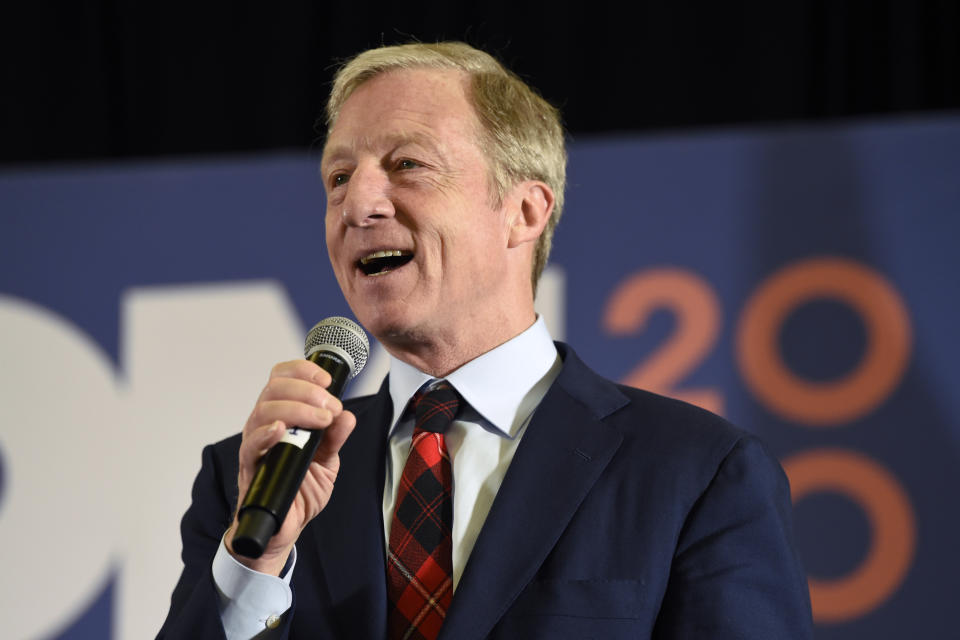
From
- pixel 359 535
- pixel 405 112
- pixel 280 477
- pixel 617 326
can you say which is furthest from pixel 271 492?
pixel 617 326

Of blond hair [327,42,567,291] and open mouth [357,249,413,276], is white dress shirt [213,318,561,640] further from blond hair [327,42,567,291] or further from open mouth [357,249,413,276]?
blond hair [327,42,567,291]

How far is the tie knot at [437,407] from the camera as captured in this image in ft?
5.15

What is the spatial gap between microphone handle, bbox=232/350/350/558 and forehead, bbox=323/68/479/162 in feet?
2.01

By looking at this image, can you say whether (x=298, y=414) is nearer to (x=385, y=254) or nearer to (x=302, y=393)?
(x=302, y=393)

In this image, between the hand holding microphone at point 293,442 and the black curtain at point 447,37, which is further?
the black curtain at point 447,37

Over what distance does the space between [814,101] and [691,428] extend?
6.44 ft

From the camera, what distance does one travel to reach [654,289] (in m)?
2.59

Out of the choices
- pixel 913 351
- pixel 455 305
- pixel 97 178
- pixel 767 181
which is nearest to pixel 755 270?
pixel 767 181

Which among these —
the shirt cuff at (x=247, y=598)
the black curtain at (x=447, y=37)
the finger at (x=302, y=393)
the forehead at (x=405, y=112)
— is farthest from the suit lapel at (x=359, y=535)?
the black curtain at (x=447, y=37)

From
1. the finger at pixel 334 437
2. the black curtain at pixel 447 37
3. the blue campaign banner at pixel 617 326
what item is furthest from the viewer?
the black curtain at pixel 447 37

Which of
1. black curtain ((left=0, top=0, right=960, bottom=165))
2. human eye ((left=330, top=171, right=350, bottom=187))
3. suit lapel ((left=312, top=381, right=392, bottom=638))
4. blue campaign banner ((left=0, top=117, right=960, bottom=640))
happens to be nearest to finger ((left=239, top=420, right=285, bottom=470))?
suit lapel ((left=312, top=381, right=392, bottom=638))

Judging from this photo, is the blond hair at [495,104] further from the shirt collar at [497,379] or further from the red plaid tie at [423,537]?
the red plaid tie at [423,537]

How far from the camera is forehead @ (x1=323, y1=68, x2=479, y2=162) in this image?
5.37ft

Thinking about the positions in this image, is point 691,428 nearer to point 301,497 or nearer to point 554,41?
point 301,497
